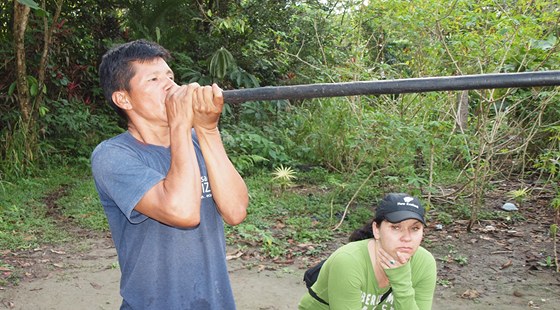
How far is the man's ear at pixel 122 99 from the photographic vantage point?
67.9 inches

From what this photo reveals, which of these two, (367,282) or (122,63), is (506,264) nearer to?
(367,282)

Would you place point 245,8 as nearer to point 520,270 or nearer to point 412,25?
point 412,25

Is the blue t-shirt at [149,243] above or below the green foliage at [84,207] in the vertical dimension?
above

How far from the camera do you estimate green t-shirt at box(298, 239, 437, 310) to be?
2.37 m

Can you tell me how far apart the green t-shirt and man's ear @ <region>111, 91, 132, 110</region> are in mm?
1139

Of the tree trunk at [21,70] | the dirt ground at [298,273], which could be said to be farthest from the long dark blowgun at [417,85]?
the tree trunk at [21,70]

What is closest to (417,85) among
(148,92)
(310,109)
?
(148,92)

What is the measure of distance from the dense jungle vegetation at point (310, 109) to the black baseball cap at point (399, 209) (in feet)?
7.06

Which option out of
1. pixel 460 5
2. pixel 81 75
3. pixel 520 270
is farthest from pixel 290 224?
pixel 81 75

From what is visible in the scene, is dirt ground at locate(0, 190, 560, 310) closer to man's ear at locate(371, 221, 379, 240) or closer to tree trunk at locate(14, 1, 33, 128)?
man's ear at locate(371, 221, 379, 240)

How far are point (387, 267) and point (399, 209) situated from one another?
0.76 feet

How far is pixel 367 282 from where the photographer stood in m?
2.47

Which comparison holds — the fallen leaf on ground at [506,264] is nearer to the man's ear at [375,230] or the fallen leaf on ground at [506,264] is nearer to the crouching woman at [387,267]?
the crouching woman at [387,267]

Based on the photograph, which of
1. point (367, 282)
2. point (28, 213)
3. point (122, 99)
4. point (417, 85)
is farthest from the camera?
point (28, 213)
